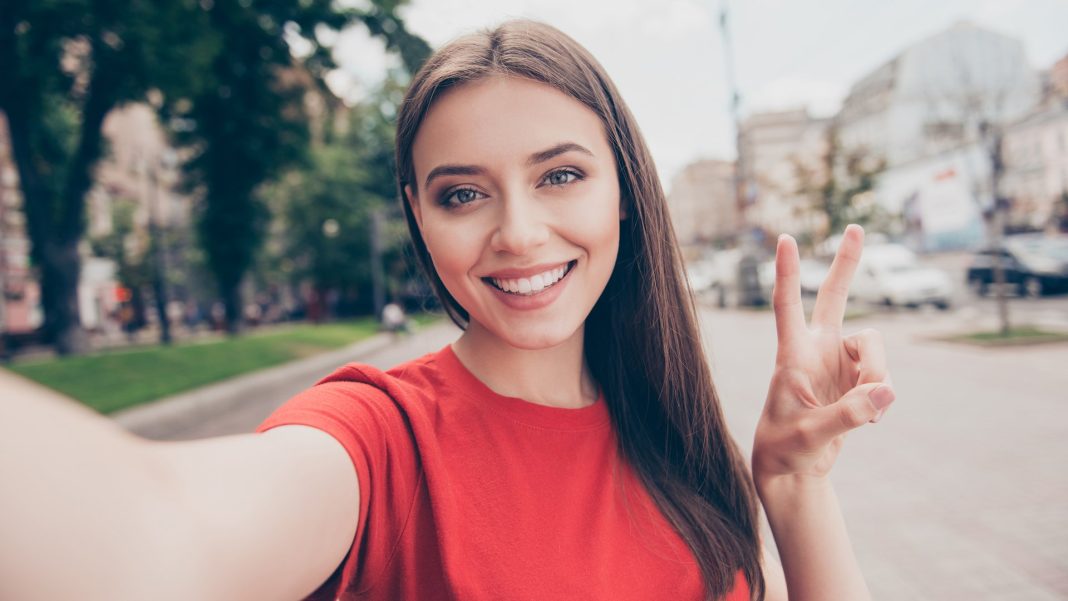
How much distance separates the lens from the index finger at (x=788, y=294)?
136 centimetres

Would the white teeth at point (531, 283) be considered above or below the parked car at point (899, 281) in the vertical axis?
above

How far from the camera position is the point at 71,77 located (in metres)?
11.0

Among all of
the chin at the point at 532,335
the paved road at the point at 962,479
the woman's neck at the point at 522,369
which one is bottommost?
the paved road at the point at 962,479

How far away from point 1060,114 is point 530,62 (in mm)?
36422

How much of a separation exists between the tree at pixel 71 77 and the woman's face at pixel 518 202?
10.2 meters

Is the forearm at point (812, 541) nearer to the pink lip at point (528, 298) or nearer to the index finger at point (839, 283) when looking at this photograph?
the index finger at point (839, 283)

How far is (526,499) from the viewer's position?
1105 millimetres

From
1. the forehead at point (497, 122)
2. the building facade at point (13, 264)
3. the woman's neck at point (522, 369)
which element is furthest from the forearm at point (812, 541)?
the building facade at point (13, 264)

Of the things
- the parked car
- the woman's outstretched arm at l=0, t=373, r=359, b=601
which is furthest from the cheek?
the parked car

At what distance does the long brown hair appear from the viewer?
121 centimetres

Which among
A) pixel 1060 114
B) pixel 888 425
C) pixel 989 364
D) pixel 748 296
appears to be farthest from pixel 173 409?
pixel 1060 114

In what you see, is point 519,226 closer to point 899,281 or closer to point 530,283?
point 530,283

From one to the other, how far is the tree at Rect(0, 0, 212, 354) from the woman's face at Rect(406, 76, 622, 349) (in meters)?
10.2

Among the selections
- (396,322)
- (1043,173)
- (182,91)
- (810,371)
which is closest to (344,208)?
(396,322)
